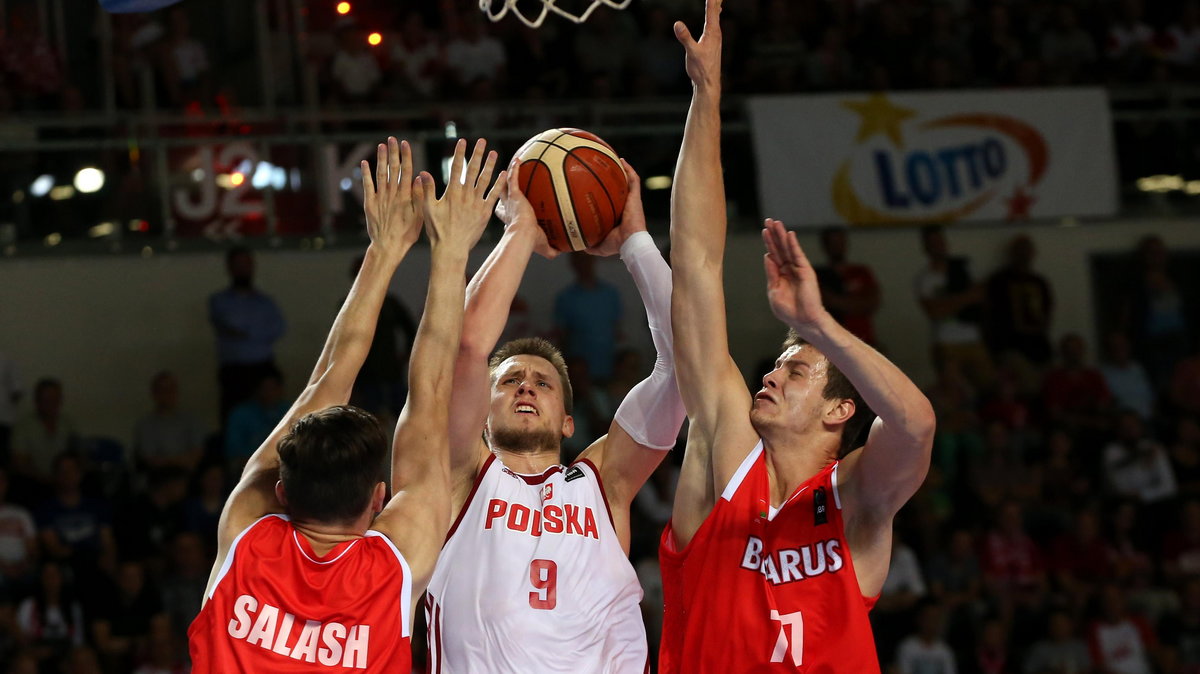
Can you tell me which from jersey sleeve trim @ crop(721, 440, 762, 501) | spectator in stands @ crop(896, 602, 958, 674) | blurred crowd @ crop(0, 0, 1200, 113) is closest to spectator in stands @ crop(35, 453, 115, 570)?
blurred crowd @ crop(0, 0, 1200, 113)

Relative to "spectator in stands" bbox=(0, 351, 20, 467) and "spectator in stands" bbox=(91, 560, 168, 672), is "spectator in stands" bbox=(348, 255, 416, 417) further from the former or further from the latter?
"spectator in stands" bbox=(0, 351, 20, 467)

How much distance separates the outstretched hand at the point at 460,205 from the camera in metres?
4.43

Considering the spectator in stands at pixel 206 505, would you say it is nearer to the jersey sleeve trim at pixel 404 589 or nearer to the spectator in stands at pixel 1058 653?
the spectator in stands at pixel 1058 653

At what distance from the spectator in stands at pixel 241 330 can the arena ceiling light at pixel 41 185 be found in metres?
1.34

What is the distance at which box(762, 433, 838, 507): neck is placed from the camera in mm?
4926

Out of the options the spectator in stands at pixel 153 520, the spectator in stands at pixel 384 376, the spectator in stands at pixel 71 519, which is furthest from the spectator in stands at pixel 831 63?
the spectator in stands at pixel 71 519

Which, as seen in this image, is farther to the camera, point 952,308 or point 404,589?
point 952,308

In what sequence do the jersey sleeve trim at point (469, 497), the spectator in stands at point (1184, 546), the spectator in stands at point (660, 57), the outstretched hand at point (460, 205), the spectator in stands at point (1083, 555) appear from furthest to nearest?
1. the spectator in stands at point (660, 57)
2. the spectator in stands at point (1184, 546)
3. the spectator in stands at point (1083, 555)
4. the jersey sleeve trim at point (469, 497)
5. the outstretched hand at point (460, 205)

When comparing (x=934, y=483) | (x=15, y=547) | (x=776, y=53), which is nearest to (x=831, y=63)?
(x=776, y=53)

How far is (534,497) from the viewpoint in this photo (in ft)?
16.5

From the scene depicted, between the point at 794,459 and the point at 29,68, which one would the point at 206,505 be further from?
the point at 794,459

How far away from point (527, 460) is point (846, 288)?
7.20 m

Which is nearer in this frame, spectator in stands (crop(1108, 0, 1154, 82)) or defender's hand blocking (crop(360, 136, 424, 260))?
defender's hand blocking (crop(360, 136, 424, 260))

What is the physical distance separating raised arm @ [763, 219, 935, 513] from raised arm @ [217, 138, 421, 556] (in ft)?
3.55
